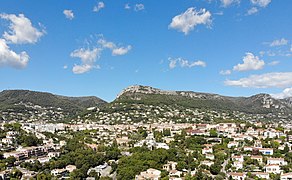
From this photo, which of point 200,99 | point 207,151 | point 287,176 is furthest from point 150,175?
point 200,99

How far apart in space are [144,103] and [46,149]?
58196mm

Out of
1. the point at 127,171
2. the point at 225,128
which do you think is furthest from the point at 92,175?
the point at 225,128

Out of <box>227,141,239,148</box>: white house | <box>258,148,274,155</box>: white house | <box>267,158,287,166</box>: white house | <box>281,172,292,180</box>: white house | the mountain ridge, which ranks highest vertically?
the mountain ridge

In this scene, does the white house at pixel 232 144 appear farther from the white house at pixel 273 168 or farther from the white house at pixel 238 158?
the white house at pixel 273 168

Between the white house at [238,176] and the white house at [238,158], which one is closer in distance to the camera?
the white house at [238,176]

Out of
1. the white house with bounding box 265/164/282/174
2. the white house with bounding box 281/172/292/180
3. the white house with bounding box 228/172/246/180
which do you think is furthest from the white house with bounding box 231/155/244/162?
the white house with bounding box 281/172/292/180

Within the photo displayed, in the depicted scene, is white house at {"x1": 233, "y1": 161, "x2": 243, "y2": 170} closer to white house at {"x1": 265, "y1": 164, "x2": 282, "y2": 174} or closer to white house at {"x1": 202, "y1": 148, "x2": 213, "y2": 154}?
white house at {"x1": 265, "y1": 164, "x2": 282, "y2": 174}

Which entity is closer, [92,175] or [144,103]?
[92,175]

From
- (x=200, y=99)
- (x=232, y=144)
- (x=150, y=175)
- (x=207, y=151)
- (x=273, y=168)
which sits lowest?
(x=273, y=168)

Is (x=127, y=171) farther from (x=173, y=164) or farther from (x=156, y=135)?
(x=156, y=135)

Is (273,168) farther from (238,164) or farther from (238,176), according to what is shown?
(238,176)

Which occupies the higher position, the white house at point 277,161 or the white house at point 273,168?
the white house at point 277,161

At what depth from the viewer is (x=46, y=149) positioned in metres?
40.3

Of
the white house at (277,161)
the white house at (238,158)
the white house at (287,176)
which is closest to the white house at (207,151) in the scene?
the white house at (238,158)
